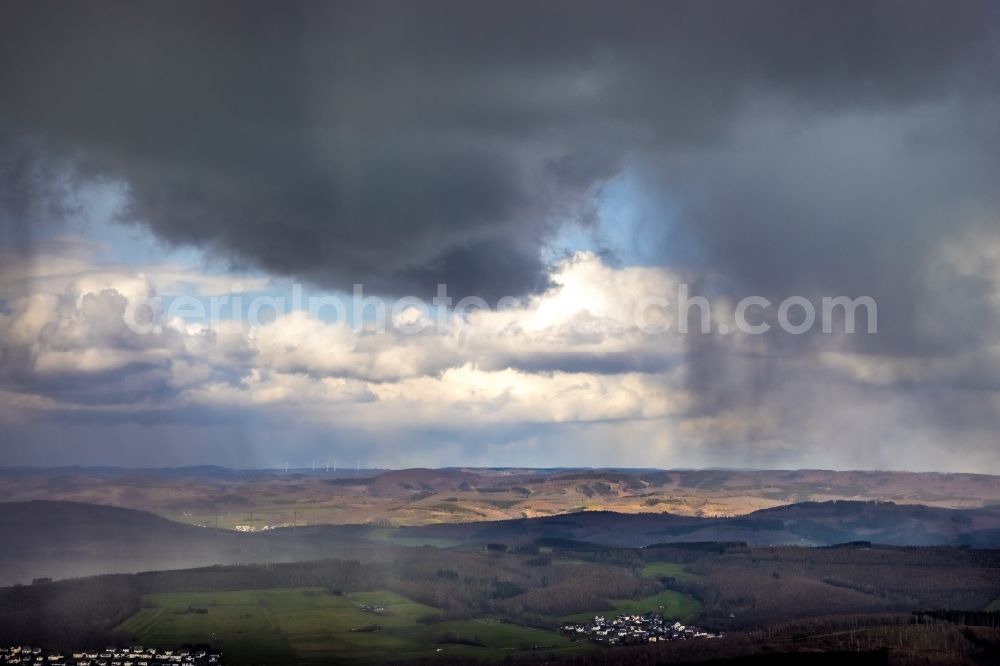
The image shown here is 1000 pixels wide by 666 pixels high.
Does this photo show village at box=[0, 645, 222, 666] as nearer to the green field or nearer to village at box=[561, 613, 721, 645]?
the green field

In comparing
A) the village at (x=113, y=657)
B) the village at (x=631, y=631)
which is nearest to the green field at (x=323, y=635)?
the village at (x=113, y=657)

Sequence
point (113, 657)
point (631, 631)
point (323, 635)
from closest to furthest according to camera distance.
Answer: point (113, 657)
point (323, 635)
point (631, 631)

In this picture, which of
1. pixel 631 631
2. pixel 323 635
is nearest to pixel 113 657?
pixel 323 635

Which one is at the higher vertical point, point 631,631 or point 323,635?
point 323,635

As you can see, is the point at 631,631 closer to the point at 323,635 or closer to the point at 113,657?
the point at 323,635

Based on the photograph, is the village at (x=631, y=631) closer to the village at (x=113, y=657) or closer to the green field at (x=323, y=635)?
the green field at (x=323, y=635)

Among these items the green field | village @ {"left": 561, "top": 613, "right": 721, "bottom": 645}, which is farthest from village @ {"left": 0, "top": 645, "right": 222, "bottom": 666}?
village @ {"left": 561, "top": 613, "right": 721, "bottom": 645}

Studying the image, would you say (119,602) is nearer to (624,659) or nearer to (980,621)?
(624,659)
